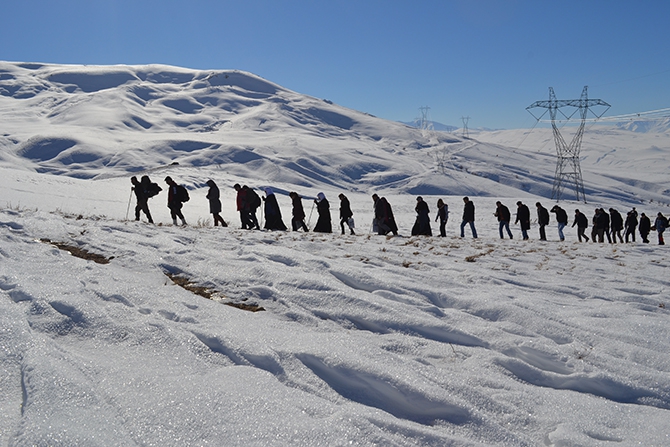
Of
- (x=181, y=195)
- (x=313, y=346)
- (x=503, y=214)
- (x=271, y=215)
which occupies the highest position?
(x=181, y=195)

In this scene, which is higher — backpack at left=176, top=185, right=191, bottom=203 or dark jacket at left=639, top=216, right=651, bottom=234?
backpack at left=176, top=185, right=191, bottom=203

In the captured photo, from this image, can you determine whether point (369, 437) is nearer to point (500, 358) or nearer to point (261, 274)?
point (500, 358)

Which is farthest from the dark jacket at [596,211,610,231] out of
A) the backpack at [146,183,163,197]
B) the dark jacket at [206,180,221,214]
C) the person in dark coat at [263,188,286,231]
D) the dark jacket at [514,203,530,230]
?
the backpack at [146,183,163,197]

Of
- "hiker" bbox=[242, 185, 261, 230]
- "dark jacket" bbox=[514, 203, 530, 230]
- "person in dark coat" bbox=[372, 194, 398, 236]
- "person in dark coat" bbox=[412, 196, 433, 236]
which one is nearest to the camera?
"hiker" bbox=[242, 185, 261, 230]

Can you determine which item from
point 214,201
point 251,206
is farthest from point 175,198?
point 251,206

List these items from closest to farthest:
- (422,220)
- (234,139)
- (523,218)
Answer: (422,220)
(523,218)
(234,139)

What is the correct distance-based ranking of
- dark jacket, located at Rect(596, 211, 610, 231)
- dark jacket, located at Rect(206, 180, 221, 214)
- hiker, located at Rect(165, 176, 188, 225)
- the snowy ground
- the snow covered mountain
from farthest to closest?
1. the snow covered mountain
2. dark jacket, located at Rect(596, 211, 610, 231)
3. dark jacket, located at Rect(206, 180, 221, 214)
4. hiker, located at Rect(165, 176, 188, 225)
5. the snowy ground

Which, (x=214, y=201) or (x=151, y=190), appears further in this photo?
(x=214, y=201)

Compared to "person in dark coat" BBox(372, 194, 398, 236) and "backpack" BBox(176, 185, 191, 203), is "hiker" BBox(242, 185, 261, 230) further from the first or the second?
"person in dark coat" BBox(372, 194, 398, 236)

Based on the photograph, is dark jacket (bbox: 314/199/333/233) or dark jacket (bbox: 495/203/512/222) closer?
dark jacket (bbox: 314/199/333/233)

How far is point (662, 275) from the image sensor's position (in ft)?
27.8

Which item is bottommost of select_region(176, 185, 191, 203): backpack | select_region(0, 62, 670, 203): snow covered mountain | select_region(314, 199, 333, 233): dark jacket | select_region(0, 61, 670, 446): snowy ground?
select_region(0, 61, 670, 446): snowy ground

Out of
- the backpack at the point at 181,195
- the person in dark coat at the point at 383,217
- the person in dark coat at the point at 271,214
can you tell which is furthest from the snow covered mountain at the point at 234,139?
the person in dark coat at the point at 383,217

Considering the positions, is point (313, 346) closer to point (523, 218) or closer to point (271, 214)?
point (271, 214)
